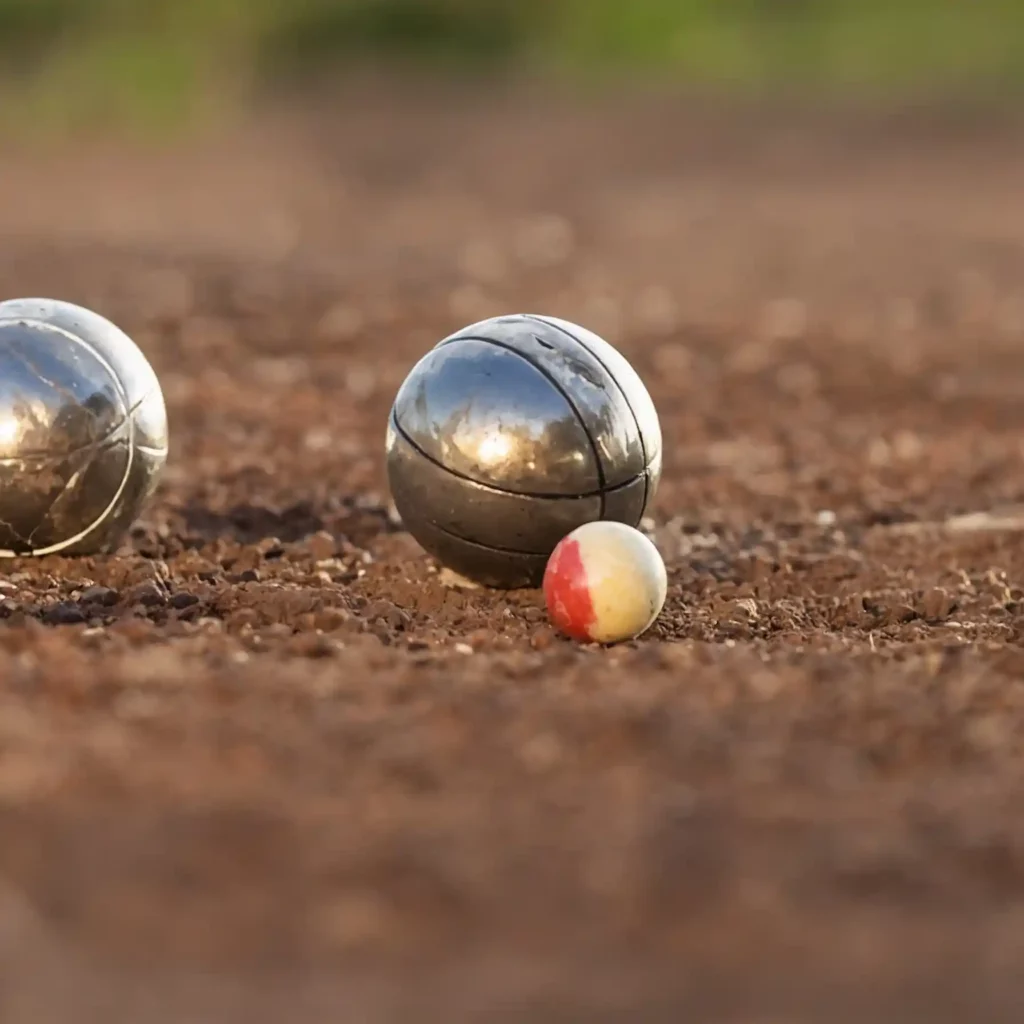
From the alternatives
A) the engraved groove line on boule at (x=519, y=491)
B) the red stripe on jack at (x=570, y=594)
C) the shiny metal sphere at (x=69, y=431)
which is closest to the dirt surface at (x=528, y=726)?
the red stripe on jack at (x=570, y=594)

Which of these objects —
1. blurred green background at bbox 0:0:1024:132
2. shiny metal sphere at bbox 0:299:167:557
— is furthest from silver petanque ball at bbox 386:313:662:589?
blurred green background at bbox 0:0:1024:132

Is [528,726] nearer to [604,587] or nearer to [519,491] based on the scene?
[604,587]

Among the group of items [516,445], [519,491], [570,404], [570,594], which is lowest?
[570,594]

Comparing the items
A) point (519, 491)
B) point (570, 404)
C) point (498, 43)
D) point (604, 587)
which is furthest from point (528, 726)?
Result: point (498, 43)

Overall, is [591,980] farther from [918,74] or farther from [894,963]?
[918,74]

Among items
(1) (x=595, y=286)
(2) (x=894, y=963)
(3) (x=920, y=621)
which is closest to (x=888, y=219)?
(1) (x=595, y=286)

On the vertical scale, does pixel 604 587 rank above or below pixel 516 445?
below
